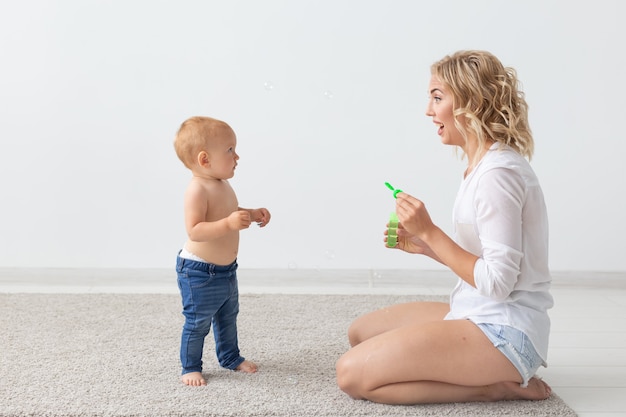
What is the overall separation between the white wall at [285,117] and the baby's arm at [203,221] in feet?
4.30

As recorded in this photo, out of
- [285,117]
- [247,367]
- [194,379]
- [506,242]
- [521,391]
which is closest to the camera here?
[506,242]

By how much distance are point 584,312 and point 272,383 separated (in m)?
1.31

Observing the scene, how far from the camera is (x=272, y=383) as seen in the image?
190 centimetres

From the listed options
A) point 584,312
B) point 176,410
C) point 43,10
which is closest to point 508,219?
point 176,410

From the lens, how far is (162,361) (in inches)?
82.0

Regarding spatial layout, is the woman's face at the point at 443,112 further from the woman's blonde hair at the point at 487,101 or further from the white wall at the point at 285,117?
the white wall at the point at 285,117

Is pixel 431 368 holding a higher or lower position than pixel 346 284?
higher

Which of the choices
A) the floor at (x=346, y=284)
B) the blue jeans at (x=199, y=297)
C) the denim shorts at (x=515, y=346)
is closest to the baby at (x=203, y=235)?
the blue jeans at (x=199, y=297)

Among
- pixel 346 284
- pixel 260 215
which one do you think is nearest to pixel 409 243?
pixel 260 215

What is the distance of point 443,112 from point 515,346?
51 cm

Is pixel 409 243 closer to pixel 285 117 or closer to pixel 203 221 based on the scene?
pixel 203 221

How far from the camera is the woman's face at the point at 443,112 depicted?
1810 mm

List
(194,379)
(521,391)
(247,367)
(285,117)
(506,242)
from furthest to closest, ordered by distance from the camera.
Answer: (285,117), (247,367), (194,379), (521,391), (506,242)

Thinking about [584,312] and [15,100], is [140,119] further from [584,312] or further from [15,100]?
[584,312]
